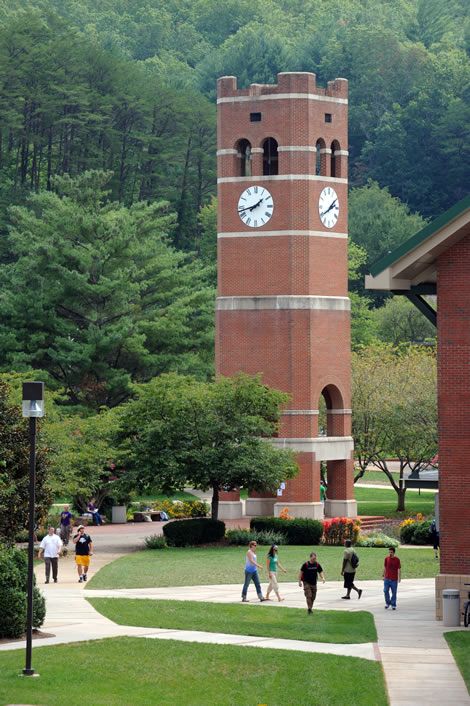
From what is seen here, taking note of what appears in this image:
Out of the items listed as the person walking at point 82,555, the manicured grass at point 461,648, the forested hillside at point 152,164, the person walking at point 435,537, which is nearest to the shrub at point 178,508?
the forested hillside at point 152,164

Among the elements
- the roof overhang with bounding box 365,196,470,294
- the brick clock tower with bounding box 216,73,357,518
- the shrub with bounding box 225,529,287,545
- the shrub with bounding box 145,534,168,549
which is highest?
the brick clock tower with bounding box 216,73,357,518

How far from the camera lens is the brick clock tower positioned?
63781 millimetres

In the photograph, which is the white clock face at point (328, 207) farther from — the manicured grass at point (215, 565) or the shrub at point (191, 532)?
the manicured grass at point (215, 565)

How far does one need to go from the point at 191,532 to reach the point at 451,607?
71.9ft

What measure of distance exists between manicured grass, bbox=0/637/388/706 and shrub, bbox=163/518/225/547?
24465 millimetres

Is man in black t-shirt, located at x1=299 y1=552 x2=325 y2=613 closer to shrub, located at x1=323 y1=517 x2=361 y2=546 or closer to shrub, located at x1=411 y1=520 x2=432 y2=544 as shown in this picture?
shrub, located at x1=411 y1=520 x2=432 y2=544

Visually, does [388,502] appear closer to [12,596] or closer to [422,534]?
[422,534]

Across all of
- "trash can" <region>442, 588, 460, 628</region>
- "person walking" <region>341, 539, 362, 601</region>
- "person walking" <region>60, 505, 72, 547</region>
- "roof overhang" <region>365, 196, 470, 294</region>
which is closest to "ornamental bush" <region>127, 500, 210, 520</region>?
"person walking" <region>60, 505, 72, 547</region>

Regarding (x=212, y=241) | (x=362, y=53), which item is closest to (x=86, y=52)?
(x=212, y=241)

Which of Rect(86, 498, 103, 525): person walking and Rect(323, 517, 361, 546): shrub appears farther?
Rect(86, 498, 103, 525): person walking

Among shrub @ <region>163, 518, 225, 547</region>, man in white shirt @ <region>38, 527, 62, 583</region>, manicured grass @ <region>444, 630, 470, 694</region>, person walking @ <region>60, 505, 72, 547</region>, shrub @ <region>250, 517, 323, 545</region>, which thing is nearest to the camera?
manicured grass @ <region>444, 630, 470, 694</region>

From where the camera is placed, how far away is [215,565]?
154ft

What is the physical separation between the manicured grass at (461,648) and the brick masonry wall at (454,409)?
1.93 metres

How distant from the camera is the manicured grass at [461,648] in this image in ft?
90.5
